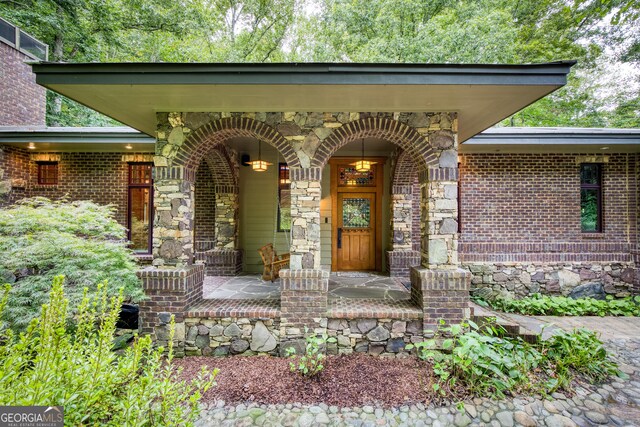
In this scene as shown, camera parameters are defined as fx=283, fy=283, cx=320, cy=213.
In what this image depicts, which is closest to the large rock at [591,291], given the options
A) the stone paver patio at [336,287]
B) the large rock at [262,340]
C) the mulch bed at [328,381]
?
the stone paver patio at [336,287]

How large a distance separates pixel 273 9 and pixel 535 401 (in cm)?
1665

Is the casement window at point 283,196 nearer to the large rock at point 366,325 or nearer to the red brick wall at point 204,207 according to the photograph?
the red brick wall at point 204,207

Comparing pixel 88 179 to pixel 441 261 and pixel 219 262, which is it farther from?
pixel 441 261

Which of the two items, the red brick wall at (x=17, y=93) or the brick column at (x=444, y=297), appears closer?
the brick column at (x=444, y=297)

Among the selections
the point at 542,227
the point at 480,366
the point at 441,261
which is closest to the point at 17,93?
the point at 441,261

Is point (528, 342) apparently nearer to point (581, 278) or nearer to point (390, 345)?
point (390, 345)

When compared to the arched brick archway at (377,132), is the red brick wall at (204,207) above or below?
below

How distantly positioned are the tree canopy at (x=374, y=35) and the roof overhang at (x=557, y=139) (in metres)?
5.50

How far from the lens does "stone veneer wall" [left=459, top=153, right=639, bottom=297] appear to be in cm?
678

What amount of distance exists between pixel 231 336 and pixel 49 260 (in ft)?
7.99

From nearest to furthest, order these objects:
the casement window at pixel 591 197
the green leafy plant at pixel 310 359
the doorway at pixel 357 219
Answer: the green leafy plant at pixel 310 359
the casement window at pixel 591 197
the doorway at pixel 357 219

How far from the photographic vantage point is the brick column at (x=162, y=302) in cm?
392

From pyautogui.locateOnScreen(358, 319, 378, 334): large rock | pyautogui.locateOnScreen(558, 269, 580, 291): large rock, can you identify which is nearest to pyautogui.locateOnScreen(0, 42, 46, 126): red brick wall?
pyautogui.locateOnScreen(358, 319, 378, 334): large rock

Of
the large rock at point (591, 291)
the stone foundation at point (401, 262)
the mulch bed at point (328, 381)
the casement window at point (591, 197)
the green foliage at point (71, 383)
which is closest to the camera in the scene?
the green foliage at point (71, 383)
